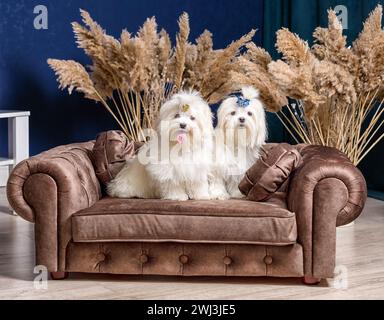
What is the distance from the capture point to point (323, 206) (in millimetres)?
3227

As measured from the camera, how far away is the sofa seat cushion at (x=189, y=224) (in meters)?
3.21

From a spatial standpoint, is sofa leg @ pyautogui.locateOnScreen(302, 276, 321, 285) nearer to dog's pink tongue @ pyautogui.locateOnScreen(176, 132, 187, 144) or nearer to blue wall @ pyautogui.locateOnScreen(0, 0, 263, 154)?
dog's pink tongue @ pyautogui.locateOnScreen(176, 132, 187, 144)

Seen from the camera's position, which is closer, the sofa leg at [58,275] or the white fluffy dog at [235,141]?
the sofa leg at [58,275]

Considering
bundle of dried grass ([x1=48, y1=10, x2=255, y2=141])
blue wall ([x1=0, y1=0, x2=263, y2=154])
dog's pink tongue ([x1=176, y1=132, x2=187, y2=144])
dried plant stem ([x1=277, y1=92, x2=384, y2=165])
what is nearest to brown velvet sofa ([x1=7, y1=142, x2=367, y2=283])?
dog's pink tongue ([x1=176, y1=132, x2=187, y2=144])

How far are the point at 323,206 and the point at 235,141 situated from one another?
553mm

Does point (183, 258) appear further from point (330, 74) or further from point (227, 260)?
point (330, 74)

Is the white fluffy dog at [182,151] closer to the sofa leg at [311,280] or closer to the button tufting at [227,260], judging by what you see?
the button tufting at [227,260]

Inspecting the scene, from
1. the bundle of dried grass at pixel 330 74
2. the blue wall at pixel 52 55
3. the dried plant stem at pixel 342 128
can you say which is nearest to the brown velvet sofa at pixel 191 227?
the bundle of dried grass at pixel 330 74

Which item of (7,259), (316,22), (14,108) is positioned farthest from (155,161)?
(316,22)

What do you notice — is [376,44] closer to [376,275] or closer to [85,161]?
[376,275]

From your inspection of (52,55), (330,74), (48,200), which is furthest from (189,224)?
(52,55)

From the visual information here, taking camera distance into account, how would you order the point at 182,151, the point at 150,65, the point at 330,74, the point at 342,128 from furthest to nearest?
the point at 150,65 < the point at 342,128 < the point at 330,74 < the point at 182,151

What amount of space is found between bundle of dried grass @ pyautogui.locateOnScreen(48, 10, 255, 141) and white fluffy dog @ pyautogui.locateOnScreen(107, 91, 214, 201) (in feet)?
4.17

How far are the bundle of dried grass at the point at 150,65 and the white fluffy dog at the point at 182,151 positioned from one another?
1.27 m
